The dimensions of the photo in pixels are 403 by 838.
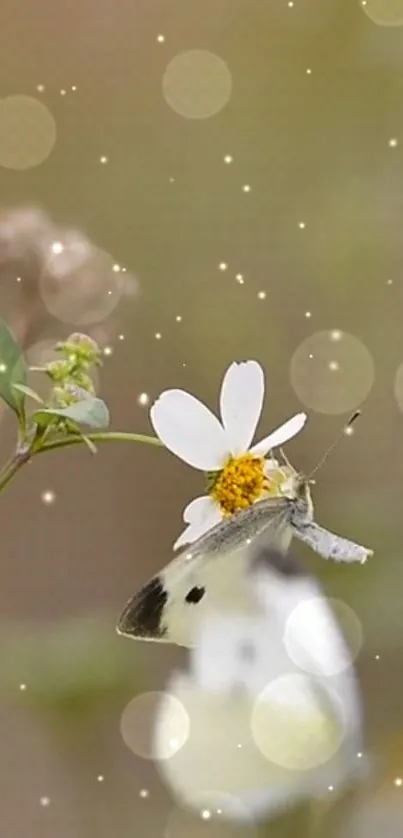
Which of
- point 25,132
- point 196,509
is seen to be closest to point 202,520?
Result: point 196,509

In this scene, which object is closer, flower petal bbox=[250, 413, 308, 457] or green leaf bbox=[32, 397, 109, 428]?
green leaf bbox=[32, 397, 109, 428]

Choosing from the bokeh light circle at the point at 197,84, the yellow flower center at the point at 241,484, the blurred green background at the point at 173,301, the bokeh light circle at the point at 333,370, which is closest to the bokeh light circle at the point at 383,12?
the blurred green background at the point at 173,301

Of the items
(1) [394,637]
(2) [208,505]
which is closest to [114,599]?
(2) [208,505]

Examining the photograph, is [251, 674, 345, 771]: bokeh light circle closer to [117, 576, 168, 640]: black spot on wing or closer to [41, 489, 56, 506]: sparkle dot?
[117, 576, 168, 640]: black spot on wing

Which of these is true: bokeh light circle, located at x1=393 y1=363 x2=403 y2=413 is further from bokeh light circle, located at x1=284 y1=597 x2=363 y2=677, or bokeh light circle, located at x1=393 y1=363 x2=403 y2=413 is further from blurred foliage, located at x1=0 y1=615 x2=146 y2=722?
blurred foliage, located at x1=0 y1=615 x2=146 y2=722

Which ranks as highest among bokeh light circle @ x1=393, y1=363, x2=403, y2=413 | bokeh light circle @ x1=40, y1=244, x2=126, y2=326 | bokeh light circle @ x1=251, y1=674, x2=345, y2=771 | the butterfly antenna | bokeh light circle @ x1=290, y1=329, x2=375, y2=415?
bokeh light circle @ x1=393, y1=363, x2=403, y2=413

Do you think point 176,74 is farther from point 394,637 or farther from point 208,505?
point 394,637

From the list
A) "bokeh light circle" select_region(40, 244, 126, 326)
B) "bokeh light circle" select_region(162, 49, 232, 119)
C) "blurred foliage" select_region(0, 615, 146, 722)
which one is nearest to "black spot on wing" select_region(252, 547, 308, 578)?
"blurred foliage" select_region(0, 615, 146, 722)

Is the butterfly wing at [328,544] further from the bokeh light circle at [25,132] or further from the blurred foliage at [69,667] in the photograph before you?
the bokeh light circle at [25,132]

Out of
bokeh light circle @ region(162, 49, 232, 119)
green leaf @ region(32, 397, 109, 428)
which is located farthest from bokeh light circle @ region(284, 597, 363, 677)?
bokeh light circle @ region(162, 49, 232, 119)

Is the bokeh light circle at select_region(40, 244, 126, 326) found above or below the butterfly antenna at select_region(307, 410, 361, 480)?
below
